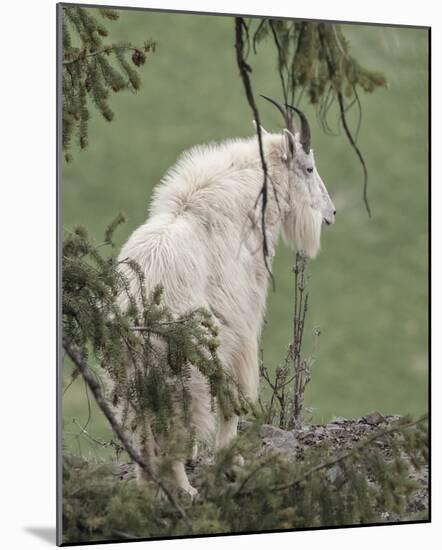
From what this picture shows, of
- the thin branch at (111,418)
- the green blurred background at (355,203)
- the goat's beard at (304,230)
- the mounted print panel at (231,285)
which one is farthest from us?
the goat's beard at (304,230)

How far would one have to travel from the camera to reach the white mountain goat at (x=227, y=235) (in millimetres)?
5938

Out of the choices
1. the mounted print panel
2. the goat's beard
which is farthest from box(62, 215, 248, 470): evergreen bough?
the goat's beard

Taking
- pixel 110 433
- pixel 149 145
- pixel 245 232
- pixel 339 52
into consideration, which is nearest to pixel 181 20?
pixel 149 145

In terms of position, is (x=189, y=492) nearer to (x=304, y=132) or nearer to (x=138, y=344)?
(x=138, y=344)

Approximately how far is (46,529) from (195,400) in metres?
1.01

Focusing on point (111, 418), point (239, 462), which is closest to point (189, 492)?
point (239, 462)

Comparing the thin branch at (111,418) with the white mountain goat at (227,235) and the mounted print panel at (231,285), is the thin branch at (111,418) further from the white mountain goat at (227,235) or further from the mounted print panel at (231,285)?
the white mountain goat at (227,235)

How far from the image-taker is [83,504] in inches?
222

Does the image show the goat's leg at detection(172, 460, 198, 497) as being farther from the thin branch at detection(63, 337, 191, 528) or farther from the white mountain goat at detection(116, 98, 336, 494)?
the thin branch at detection(63, 337, 191, 528)

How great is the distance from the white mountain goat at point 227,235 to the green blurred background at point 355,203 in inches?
3.2

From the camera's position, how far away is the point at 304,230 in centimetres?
647

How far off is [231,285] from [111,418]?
3.99 ft

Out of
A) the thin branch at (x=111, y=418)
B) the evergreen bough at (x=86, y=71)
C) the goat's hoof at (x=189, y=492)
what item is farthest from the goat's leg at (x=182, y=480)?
the evergreen bough at (x=86, y=71)

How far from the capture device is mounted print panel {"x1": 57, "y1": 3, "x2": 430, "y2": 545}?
5.64m
